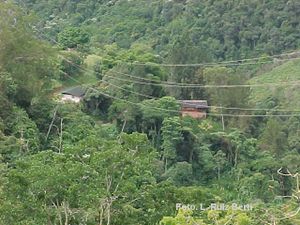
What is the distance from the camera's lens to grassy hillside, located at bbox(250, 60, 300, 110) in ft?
108

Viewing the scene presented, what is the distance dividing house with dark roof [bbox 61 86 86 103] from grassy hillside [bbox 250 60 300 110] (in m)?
11.5

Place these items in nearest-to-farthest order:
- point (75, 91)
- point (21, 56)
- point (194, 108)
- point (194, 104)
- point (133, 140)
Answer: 1. point (133, 140)
2. point (21, 56)
3. point (75, 91)
4. point (194, 108)
5. point (194, 104)

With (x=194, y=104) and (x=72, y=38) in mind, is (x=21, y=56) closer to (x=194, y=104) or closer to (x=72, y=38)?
(x=194, y=104)

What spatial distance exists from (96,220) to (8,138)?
527 cm

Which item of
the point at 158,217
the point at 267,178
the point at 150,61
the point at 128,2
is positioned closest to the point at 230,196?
the point at 267,178

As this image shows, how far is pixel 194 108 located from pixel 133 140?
11.8 meters

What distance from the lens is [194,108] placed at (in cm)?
2311

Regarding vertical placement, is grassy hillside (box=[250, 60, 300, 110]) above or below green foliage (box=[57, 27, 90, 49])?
below

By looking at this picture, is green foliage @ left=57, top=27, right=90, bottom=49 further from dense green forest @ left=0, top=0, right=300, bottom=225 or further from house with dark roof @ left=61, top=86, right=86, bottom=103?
house with dark roof @ left=61, top=86, right=86, bottom=103

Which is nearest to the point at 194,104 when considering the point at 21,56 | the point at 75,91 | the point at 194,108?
the point at 194,108

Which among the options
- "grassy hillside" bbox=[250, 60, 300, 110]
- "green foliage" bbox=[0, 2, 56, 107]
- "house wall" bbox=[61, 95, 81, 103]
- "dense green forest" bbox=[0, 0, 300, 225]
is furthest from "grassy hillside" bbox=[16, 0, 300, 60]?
"green foliage" bbox=[0, 2, 56, 107]

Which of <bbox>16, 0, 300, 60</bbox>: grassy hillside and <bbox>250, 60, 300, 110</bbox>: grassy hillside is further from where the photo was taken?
<bbox>16, 0, 300, 60</bbox>: grassy hillside

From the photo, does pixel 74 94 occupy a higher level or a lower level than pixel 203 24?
higher

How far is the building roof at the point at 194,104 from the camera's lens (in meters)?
22.9
